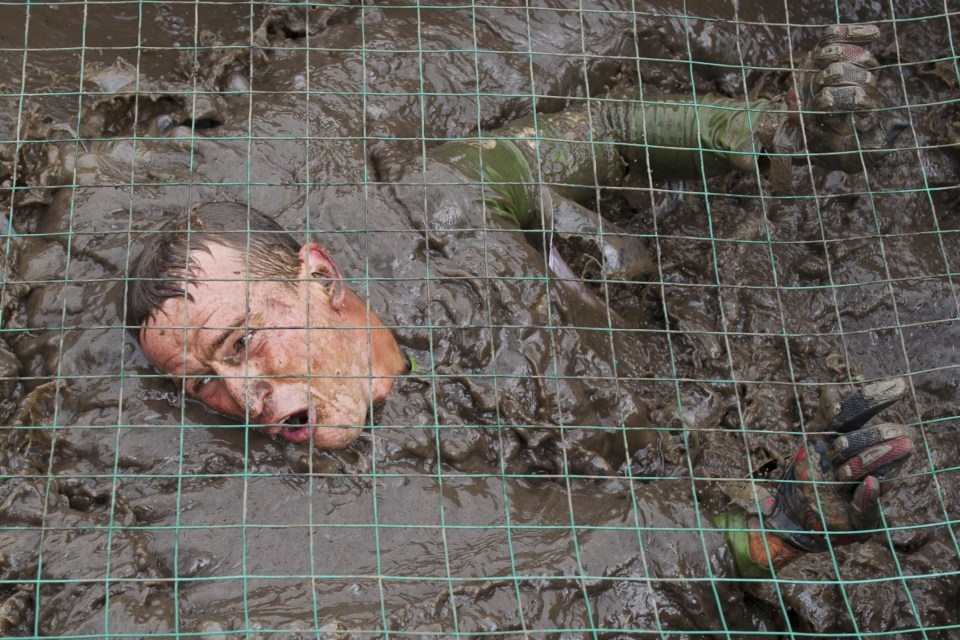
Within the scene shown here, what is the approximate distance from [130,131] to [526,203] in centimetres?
177

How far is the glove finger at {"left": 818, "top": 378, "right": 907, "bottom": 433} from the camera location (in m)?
3.36

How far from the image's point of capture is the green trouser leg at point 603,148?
4.41 metres

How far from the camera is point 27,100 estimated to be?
173 inches

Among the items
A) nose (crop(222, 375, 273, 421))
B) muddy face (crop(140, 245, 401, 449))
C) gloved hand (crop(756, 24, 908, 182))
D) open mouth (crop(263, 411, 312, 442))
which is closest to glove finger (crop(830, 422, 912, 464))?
gloved hand (crop(756, 24, 908, 182))

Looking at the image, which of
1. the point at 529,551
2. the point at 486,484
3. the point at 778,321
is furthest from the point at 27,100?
the point at 778,321

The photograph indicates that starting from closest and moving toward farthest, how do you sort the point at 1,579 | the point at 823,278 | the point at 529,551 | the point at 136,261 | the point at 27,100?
the point at 1,579 → the point at 529,551 → the point at 136,261 → the point at 27,100 → the point at 823,278

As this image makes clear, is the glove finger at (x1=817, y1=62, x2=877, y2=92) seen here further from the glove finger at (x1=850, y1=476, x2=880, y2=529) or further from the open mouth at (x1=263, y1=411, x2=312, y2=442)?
the open mouth at (x1=263, y1=411, x2=312, y2=442)

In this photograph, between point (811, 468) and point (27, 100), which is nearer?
point (811, 468)

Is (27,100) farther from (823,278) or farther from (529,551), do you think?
(823,278)

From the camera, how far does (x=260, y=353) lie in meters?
3.51

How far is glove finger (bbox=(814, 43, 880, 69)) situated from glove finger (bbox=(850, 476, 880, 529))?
61.5 inches

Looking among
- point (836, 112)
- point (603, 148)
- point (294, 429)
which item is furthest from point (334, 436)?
point (836, 112)

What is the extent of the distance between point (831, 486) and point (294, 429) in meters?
1.82

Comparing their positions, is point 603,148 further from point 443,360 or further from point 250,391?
point 250,391
